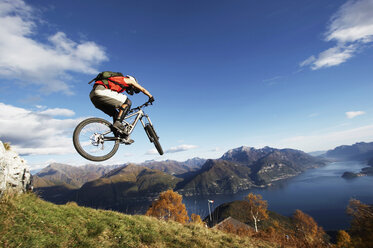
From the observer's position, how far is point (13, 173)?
316 inches

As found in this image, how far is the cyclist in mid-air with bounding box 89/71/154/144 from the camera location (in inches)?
217

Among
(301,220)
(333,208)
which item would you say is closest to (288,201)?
(333,208)

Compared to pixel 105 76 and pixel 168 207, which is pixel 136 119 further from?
pixel 168 207

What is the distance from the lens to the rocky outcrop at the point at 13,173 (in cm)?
704

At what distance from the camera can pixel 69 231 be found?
6.99m

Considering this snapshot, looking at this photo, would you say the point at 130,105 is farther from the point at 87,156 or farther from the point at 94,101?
the point at 87,156

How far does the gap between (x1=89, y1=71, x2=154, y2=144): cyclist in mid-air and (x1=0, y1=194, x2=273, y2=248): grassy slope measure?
164 inches

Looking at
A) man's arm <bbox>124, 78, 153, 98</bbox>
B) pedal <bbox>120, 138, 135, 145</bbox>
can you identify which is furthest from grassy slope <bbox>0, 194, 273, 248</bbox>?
man's arm <bbox>124, 78, 153, 98</bbox>

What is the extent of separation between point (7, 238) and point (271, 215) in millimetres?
117189

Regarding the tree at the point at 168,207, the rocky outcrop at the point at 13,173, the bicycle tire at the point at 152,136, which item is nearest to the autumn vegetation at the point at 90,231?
the rocky outcrop at the point at 13,173

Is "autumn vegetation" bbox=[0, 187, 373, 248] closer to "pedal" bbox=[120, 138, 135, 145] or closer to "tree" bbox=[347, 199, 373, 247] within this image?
"tree" bbox=[347, 199, 373, 247]

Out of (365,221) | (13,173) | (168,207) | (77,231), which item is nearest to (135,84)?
(77,231)

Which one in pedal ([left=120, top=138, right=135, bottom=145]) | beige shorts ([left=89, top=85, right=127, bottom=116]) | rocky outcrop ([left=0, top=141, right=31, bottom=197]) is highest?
beige shorts ([left=89, top=85, right=127, bottom=116])

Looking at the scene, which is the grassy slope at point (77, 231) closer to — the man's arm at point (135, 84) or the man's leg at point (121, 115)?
the man's leg at point (121, 115)
